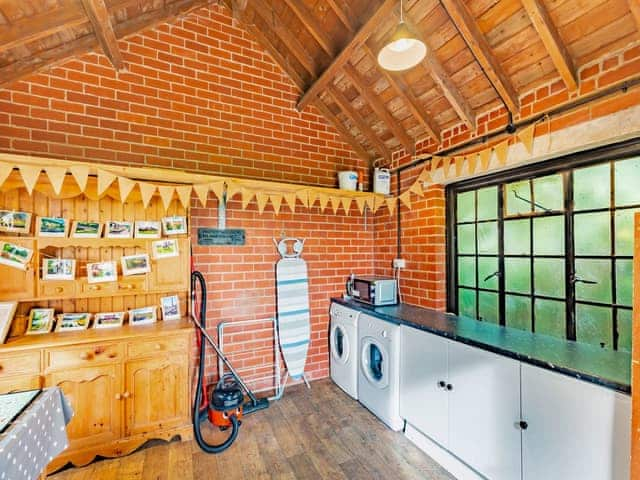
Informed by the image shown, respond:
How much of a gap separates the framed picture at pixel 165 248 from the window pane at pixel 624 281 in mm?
3037

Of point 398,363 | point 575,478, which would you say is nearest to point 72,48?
point 398,363

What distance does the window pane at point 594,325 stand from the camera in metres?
1.87

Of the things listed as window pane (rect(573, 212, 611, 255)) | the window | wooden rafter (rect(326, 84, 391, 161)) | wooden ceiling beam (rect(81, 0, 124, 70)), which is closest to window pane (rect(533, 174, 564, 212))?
the window

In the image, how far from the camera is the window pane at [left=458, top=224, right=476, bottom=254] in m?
2.71

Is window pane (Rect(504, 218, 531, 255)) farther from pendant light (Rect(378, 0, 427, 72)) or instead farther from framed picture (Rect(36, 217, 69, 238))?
framed picture (Rect(36, 217, 69, 238))

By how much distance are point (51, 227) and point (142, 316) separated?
3.00 ft

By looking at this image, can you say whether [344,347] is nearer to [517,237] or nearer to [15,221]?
[517,237]

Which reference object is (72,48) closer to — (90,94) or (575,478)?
(90,94)

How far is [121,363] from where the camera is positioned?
217 cm

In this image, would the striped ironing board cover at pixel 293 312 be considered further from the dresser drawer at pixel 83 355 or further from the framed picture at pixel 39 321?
the framed picture at pixel 39 321

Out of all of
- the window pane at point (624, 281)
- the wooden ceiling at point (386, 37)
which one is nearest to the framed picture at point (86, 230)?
the wooden ceiling at point (386, 37)

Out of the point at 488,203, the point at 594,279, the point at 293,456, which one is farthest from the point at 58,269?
the point at 594,279

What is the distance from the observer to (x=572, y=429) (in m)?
1.43

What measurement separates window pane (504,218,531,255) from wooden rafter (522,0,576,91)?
3.08 feet
